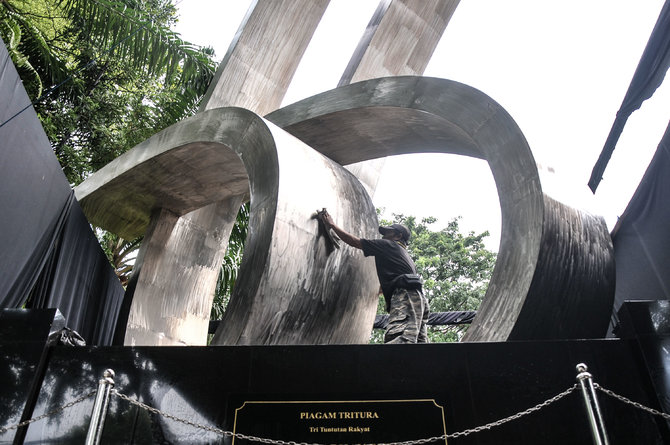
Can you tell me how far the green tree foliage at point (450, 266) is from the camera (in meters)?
23.0

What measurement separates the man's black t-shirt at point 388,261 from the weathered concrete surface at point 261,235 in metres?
0.76

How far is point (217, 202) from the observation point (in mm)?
10625

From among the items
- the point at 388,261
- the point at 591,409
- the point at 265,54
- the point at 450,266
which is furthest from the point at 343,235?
the point at 450,266

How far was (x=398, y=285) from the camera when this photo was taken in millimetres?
6125

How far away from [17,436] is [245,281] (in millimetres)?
2501

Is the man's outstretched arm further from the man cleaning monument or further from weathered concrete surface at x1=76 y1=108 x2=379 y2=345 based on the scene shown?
weathered concrete surface at x1=76 y1=108 x2=379 y2=345

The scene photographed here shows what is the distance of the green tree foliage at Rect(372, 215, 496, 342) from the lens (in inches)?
905

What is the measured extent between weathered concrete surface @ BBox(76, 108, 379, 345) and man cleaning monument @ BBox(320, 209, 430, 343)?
2.02 feet

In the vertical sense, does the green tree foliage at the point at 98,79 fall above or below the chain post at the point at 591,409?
above

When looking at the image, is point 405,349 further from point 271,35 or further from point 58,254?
point 271,35

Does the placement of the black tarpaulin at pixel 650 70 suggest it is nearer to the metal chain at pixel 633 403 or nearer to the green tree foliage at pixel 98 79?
the metal chain at pixel 633 403

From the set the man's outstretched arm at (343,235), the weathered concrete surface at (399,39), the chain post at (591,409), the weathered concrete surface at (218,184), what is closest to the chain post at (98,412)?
Answer: the chain post at (591,409)

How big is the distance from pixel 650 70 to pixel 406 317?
5.02 metres

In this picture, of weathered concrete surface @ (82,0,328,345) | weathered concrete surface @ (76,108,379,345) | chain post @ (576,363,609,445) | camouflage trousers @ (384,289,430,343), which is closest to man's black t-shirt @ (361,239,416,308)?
camouflage trousers @ (384,289,430,343)
